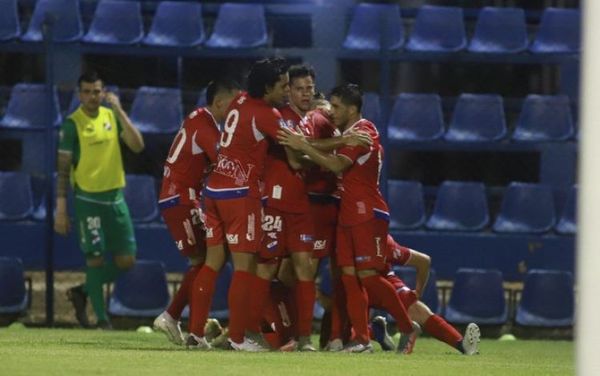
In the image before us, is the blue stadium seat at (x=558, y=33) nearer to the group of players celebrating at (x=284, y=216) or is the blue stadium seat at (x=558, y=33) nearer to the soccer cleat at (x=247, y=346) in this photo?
the group of players celebrating at (x=284, y=216)

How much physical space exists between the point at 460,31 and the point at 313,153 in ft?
21.2

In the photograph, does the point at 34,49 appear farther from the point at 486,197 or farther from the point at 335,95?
the point at 335,95

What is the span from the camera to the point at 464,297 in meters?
14.8

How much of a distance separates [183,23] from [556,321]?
481 cm

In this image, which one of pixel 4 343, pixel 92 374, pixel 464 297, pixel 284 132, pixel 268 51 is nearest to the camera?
pixel 92 374

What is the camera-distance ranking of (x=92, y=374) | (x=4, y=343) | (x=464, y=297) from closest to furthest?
(x=92, y=374) → (x=4, y=343) → (x=464, y=297)

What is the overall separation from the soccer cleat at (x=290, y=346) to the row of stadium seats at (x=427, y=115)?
15.4 ft

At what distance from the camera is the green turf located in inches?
352

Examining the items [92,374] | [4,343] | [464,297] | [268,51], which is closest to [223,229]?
[4,343]

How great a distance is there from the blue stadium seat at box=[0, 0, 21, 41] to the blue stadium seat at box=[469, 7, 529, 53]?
444 cm

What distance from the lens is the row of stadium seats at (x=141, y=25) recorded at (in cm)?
1664

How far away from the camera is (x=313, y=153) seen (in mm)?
10883

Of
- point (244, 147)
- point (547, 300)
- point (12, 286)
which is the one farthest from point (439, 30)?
point (244, 147)

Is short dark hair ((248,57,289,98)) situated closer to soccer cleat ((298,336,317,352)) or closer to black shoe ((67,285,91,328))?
soccer cleat ((298,336,317,352))
